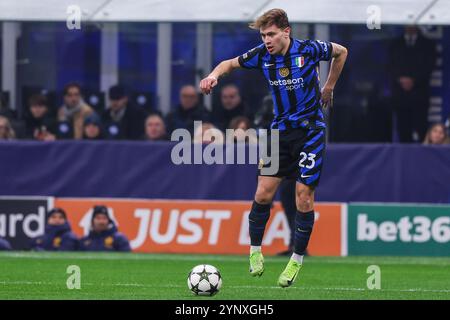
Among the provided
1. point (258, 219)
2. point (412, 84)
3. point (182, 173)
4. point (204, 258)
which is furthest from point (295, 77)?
point (412, 84)

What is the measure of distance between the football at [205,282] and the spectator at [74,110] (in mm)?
7426

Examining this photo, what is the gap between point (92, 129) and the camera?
663 inches

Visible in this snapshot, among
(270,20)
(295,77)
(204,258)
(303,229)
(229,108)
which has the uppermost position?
(270,20)

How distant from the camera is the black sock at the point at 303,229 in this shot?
425 inches

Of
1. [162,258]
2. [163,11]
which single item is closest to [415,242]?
[162,258]

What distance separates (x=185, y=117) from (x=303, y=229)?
246 inches

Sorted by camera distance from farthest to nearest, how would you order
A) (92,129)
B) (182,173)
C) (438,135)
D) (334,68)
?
1. (92,129)
2. (438,135)
3. (182,173)
4. (334,68)

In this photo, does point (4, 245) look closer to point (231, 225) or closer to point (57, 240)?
point (57, 240)

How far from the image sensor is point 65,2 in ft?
53.6

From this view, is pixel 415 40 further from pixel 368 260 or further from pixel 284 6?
pixel 368 260

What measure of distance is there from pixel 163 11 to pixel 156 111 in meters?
1.68

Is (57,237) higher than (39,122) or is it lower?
lower

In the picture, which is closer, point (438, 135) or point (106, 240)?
point (106, 240)

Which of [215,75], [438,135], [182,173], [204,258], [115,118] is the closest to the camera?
[215,75]
